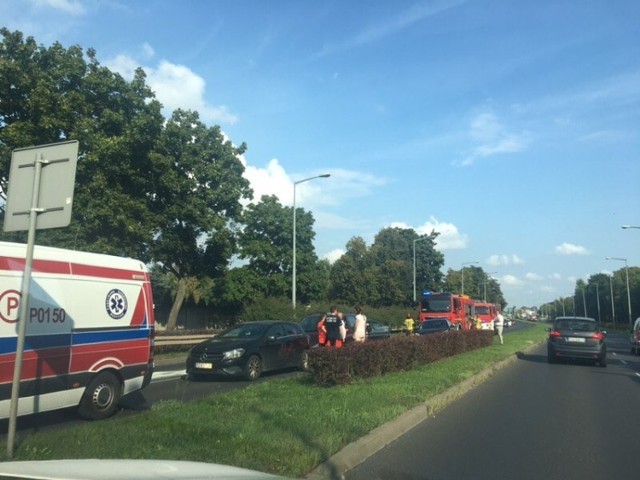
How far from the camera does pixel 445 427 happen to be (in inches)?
337

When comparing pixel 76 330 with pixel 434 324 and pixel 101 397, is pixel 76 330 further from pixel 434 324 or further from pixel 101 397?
pixel 434 324

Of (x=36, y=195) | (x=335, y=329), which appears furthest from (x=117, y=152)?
(x=36, y=195)

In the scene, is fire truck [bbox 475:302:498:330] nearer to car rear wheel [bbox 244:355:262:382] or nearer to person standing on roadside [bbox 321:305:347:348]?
person standing on roadside [bbox 321:305:347:348]

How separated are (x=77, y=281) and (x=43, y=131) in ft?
48.2

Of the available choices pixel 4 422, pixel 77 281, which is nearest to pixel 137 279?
pixel 77 281

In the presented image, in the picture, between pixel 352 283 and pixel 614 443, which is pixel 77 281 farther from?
pixel 352 283

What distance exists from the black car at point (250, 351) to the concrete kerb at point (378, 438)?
3.17m

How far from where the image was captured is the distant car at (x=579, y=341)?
1900cm

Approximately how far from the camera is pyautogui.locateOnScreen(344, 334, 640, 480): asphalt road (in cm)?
621

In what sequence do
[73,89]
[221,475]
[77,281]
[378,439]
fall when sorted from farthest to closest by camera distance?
[73,89] → [77,281] → [378,439] → [221,475]

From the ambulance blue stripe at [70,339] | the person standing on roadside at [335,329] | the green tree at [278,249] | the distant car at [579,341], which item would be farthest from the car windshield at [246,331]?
the green tree at [278,249]

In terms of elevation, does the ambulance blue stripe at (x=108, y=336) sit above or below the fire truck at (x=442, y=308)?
below

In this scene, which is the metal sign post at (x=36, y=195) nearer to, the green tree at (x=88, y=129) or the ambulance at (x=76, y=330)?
the ambulance at (x=76, y=330)

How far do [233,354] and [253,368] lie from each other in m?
0.66
